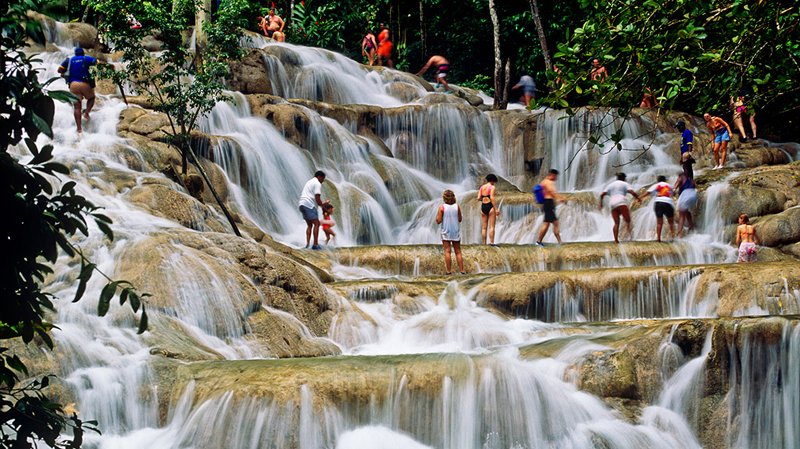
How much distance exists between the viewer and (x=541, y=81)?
29.8 metres

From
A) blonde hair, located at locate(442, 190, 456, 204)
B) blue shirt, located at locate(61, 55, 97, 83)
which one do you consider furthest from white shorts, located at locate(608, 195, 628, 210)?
blue shirt, located at locate(61, 55, 97, 83)

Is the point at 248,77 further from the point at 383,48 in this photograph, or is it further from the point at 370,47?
the point at 370,47

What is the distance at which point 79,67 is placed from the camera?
1444 cm

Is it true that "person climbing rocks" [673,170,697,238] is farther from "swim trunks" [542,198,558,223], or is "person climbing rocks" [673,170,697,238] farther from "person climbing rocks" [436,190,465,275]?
"person climbing rocks" [436,190,465,275]

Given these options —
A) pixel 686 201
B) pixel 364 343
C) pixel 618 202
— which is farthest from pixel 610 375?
pixel 686 201

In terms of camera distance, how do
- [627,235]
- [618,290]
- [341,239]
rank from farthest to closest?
1. [341,239]
2. [627,235]
3. [618,290]

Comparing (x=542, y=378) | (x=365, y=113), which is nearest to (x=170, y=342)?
(x=542, y=378)

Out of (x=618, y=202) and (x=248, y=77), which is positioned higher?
(x=248, y=77)

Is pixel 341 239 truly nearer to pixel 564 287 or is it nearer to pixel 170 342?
pixel 564 287

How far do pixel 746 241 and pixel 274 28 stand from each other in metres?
19.6

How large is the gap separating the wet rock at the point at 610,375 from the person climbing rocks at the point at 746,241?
691 centimetres

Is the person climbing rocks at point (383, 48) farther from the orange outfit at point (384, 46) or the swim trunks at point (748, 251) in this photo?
the swim trunks at point (748, 251)

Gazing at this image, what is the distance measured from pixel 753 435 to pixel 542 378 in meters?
2.05

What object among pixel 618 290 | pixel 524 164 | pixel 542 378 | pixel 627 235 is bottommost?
pixel 542 378
